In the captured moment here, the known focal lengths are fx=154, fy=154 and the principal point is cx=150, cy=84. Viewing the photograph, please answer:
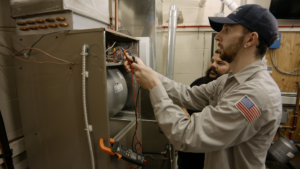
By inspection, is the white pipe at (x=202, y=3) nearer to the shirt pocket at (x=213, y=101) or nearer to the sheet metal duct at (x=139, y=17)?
the sheet metal duct at (x=139, y=17)

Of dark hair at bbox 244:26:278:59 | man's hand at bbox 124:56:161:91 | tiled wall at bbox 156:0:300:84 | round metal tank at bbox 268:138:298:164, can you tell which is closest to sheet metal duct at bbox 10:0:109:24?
man's hand at bbox 124:56:161:91

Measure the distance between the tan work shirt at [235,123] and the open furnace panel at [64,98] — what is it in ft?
0.94

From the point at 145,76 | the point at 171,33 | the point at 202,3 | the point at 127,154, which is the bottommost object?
the point at 127,154

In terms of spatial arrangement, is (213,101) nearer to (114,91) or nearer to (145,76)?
(145,76)

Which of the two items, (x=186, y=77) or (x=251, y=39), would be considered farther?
(x=186, y=77)

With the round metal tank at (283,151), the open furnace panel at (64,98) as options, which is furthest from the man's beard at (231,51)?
the round metal tank at (283,151)

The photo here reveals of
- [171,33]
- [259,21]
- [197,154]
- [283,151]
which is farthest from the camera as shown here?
[283,151]

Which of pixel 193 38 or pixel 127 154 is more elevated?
pixel 193 38

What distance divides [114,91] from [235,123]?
2.05 ft

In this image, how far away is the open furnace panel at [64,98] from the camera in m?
0.69

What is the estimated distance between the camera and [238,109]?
2.02ft

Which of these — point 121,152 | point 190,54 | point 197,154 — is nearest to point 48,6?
point 121,152

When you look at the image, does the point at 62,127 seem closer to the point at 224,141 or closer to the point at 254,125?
the point at 224,141

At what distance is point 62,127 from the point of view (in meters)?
0.78
